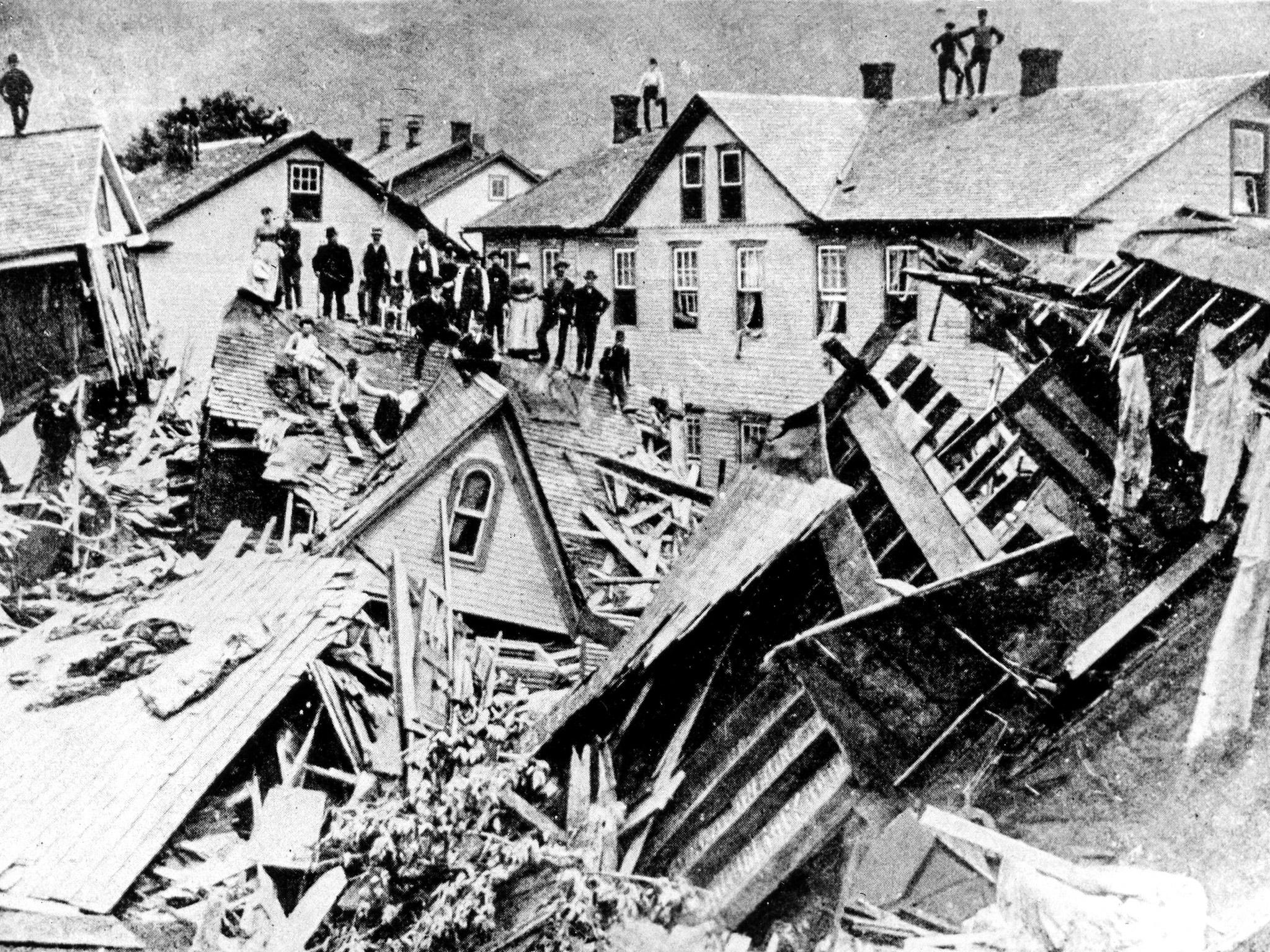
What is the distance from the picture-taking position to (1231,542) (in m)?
6.60

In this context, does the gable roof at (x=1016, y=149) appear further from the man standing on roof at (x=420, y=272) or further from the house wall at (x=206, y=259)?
the house wall at (x=206, y=259)

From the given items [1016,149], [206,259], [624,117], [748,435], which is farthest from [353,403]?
[624,117]

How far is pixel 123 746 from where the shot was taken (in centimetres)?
939

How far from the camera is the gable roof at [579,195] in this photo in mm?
28188

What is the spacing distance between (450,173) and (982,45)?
2211 centimetres

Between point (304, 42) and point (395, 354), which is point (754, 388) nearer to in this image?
point (395, 354)

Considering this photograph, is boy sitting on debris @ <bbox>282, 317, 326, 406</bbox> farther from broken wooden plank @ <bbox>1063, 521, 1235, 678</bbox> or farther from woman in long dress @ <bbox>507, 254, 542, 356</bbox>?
broken wooden plank @ <bbox>1063, 521, 1235, 678</bbox>

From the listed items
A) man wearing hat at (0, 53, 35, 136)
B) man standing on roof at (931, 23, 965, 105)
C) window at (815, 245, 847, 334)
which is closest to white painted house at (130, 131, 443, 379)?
man wearing hat at (0, 53, 35, 136)

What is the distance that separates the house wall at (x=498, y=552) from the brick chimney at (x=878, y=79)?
1497 centimetres

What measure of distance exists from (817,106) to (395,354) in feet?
41.6

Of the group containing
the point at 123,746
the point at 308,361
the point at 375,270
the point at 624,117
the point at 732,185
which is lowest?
the point at 123,746

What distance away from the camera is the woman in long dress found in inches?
823

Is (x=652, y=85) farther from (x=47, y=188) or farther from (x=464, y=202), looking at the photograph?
(x=464, y=202)

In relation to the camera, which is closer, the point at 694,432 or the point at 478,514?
the point at 478,514
